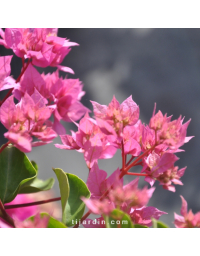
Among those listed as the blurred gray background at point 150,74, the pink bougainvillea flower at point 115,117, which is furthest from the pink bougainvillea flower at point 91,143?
the blurred gray background at point 150,74

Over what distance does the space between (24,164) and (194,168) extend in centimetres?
42

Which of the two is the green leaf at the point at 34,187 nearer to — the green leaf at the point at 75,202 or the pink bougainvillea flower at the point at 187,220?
the green leaf at the point at 75,202

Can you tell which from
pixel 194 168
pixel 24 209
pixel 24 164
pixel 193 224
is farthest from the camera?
pixel 194 168

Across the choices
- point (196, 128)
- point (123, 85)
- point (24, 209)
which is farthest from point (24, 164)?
point (196, 128)

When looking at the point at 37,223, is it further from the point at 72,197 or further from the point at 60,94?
the point at 60,94

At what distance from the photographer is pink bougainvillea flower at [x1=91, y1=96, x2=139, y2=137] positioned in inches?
11.0

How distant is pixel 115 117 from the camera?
0.95ft

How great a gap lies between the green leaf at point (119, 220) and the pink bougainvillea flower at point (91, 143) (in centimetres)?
9

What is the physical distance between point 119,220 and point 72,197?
10cm

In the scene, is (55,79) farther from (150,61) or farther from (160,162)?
(150,61)

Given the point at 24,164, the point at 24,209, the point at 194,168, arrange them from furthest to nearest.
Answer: the point at 194,168 → the point at 24,209 → the point at 24,164

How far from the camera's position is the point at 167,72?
0.63 meters

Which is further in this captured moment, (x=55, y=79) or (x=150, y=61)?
(x=150, y=61)

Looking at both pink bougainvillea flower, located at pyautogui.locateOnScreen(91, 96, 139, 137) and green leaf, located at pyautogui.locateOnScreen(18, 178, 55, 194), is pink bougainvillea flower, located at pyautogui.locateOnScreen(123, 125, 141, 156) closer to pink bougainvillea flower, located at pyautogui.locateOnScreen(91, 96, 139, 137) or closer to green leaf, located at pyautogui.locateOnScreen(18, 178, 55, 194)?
pink bougainvillea flower, located at pyautogui.locateOnScreen(91, 96, 139, 137)
